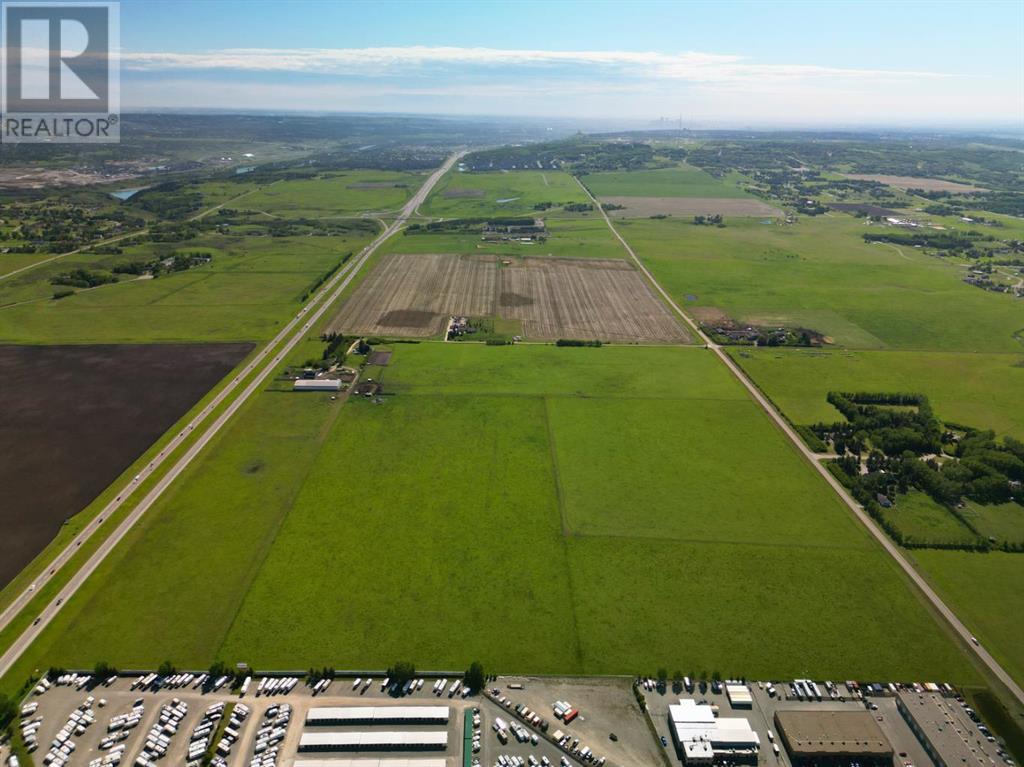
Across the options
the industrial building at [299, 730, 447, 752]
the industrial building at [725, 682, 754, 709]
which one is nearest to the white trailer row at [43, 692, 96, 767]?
the industrial building at [299, 730, 447, 752]

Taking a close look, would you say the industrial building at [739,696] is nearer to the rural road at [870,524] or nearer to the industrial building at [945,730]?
the industrial building at [945,730]

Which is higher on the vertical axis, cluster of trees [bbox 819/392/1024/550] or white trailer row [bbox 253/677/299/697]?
cluster of trees [bbox 819/392/1024/550]

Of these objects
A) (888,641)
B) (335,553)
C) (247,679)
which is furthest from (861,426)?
(247,679)

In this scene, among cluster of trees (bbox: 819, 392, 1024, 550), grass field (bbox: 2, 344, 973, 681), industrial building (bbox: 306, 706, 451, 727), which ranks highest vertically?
cluster of trees (bbox: 819, 392, 1024, 550)

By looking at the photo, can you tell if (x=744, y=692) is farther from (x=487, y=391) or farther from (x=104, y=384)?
(x=104, y=384)

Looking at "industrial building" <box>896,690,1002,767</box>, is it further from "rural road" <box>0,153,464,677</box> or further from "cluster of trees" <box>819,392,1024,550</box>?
"rural road" <box>0,153,464,677</box>

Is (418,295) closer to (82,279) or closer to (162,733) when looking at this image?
(82,279)

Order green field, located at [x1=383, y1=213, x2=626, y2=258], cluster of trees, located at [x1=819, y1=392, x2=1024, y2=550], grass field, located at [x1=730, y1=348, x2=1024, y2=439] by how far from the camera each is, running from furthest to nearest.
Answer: green field, located at [x1=383, y1=213, x2=626, y2=258] → grass field, located at [x1=730, y1=348, x2=1024, y2=439] → cluster of trees, located at [x1=819, y1=392, x2=1024, y2=550]
